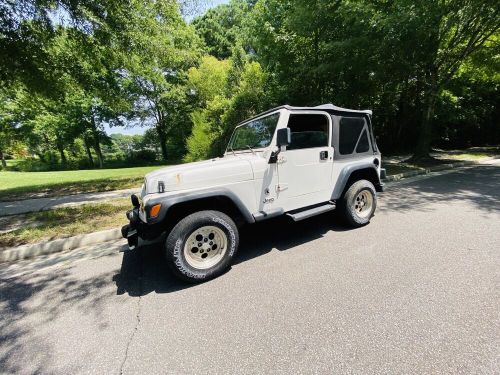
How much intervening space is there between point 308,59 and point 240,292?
11.0 m

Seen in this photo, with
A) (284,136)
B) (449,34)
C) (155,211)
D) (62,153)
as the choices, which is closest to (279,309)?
(155,211)

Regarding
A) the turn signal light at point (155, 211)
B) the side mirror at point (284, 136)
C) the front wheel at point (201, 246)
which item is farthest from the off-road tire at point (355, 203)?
the turn signal light at point (155, 211)

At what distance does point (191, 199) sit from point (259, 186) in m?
0.95

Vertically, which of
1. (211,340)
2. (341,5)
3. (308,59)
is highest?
(341,5)

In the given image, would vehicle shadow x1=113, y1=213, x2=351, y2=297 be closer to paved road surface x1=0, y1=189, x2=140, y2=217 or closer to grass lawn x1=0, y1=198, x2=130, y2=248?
grass lawn x1=0, y1=198, x2=130, y2=248

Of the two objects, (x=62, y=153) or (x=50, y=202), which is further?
(x=62, y=153)

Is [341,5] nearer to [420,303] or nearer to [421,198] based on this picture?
[421,198]

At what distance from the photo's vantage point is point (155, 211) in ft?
9.29

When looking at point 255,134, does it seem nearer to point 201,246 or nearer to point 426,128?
point 201,246

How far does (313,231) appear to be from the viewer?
438cm

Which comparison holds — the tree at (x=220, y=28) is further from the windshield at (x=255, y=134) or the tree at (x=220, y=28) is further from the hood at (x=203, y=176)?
the hood at (x=203, y=176)

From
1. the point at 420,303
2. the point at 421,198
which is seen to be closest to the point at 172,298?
the point at 420,303

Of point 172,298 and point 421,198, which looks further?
point 421,198

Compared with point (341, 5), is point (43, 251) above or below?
below
